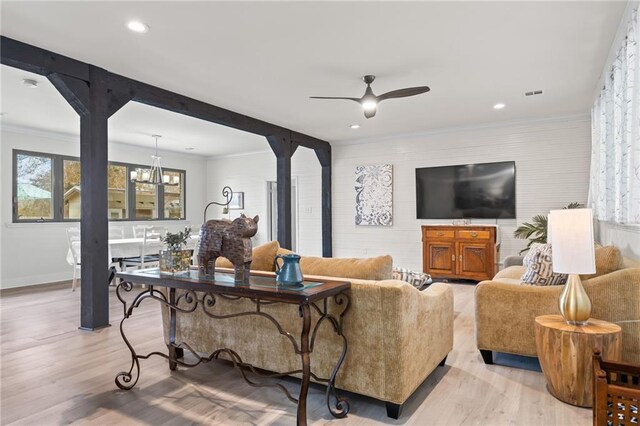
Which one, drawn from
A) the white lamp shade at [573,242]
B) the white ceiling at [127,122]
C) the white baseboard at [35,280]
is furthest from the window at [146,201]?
the white lamp shade at [573,242]

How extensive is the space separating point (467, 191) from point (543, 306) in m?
Answer: 4.10

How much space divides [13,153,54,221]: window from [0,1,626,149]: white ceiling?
77.2 inches

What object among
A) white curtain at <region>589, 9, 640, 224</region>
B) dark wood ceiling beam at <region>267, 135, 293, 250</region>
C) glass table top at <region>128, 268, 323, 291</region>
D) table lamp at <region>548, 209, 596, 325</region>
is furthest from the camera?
dark wood ceiling beam at <region>267, 135, 293, 250</region>

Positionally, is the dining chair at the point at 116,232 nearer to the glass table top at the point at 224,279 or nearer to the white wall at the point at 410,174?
the white wall at the point at 410,174

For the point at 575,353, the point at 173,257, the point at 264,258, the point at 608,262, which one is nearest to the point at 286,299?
the point at 264,258

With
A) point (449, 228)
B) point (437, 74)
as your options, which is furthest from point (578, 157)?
point (437, 74)

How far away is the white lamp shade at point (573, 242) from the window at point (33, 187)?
288 inches

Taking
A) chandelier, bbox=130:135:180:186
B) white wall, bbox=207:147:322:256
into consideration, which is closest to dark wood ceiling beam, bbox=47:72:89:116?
chandelier, bbox=130:135:180:186

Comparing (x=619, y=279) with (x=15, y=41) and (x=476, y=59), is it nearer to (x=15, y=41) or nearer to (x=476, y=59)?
(x=476, y=59)

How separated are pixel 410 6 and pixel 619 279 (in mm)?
2265

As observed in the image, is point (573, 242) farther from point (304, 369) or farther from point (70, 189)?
point (70, 189)

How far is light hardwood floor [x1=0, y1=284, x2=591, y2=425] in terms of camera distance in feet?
6.83

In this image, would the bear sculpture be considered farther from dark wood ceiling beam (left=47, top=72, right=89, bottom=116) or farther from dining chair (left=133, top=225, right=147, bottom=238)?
dining chair (left=133, top=225, right=147, bottom=238)

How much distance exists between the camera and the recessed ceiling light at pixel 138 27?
2.98 metres
